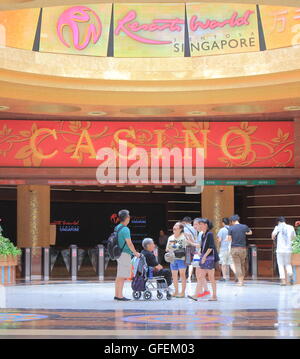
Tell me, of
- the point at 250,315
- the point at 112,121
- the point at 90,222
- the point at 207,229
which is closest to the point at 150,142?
the point at 112,121

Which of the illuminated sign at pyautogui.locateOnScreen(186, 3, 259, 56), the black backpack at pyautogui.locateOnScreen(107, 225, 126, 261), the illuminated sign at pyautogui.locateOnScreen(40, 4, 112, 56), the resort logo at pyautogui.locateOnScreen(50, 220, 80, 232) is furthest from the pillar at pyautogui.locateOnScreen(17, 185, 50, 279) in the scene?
the black backpack at pyautogui.locateOnScreen(107, 225, 126, 261)

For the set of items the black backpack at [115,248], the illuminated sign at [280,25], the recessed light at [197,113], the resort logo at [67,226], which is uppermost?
the illuminated sign at [280,25]

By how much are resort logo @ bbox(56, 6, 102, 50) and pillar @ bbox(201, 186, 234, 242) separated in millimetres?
8956

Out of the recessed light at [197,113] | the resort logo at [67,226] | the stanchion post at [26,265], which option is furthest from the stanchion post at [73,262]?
the resort logo at [67,226]

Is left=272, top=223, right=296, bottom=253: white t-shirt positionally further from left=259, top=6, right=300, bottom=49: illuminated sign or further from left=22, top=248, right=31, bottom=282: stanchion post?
left=22, top=248, right=31, bottom=282: stanchion post

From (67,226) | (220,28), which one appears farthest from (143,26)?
(67,226)

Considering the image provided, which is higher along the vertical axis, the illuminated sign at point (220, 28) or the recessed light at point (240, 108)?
the illuminated sign at point (220, 28)

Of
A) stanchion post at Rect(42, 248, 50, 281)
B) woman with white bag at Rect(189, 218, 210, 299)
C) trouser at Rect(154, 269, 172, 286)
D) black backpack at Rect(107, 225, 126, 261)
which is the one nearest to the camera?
black backpack at Rect(107, 225, 126, 261)

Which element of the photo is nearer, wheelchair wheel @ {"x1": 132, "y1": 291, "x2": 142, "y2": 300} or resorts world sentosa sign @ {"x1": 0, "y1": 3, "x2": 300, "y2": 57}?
wheelchair wheel @ {"x1": 132, "y1": 291, "x2": 142, "y2": 300}

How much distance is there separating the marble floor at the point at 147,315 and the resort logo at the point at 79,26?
20.0 ft

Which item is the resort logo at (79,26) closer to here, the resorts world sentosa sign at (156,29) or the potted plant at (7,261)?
the resorts world sentosa sign at (156,29)

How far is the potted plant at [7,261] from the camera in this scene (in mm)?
17484

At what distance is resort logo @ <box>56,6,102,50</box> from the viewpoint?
18.1 m

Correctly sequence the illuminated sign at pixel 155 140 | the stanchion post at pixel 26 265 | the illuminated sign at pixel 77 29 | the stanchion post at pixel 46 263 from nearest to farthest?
the illuminated sign at pixel 77 29, the illuminated sign at pixel 155 140, the stanchion post at pixel 26 265, the stanchion post at pixel 46 263
